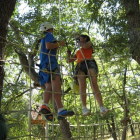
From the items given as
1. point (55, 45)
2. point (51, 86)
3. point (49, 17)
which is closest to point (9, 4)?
point (55, 45)

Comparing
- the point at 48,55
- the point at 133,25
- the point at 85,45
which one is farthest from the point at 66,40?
the point at 48,55

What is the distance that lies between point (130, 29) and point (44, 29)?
1436 mm

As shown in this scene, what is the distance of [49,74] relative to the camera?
78.9 inches

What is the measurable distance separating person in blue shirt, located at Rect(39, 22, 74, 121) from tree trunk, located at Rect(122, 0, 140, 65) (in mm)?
1157

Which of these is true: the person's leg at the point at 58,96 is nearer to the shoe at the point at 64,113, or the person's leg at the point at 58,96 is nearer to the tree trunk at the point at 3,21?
Answer: the shoe at the point at 64,113

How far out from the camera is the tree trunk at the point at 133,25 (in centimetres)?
278

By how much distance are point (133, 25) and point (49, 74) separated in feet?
5.39

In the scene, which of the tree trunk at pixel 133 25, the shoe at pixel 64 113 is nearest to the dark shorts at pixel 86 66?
the shoe at pixel 64 113

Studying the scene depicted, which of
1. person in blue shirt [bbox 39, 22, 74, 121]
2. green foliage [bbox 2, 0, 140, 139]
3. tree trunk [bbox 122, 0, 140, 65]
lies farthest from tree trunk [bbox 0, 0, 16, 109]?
tree trunk [bbox 122, 0, 140, 65]

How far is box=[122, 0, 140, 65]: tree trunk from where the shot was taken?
278cm

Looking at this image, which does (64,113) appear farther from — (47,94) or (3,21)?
(3,21)

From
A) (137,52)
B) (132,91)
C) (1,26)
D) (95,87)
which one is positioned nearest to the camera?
(1,26)

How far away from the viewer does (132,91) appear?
813 centimetres

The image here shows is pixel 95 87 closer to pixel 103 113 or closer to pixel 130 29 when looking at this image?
pixel 103 113
